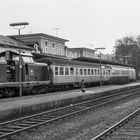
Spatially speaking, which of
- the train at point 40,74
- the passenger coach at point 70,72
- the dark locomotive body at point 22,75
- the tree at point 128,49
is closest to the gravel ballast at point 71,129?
the dark locomotive body at point 22,75

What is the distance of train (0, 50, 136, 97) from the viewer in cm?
2322

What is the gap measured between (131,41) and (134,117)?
7570 cm

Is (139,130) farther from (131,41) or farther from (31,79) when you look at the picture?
(131,41)

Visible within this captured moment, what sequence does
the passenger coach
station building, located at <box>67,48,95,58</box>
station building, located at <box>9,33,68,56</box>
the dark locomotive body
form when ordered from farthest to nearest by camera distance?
station building, located at <box>67,48,95,58</box>, station building, located at <box>9,33,68,56</box>, the passenger coach, the dark locomotive body

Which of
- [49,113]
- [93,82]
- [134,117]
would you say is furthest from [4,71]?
[93,82]

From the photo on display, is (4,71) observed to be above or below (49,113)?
above

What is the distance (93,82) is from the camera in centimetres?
4184

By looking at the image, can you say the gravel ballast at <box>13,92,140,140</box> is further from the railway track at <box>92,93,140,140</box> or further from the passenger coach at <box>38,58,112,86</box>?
the passenger coach at <box>38,58,112,86</box>

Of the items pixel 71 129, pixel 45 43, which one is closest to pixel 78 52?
pixel 45 43

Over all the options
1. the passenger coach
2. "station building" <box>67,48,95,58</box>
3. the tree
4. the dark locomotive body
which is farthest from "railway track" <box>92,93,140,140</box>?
the tree

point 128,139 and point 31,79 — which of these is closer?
point 128,139

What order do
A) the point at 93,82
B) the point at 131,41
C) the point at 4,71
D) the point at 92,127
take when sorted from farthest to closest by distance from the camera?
the point at 131,41, the point at 93,82, the point at 4,71, the point at 92,127

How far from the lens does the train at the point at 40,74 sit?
23219 millimetres

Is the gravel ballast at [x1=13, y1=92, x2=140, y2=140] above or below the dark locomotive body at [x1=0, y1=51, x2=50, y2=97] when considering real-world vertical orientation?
below
